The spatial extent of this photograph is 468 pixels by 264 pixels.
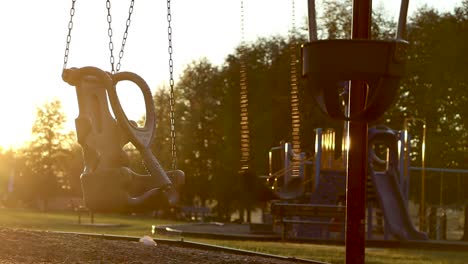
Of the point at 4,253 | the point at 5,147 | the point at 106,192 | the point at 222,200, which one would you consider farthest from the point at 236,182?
the point at 5,147

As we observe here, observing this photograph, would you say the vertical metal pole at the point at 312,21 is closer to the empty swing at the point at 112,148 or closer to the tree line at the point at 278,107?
the empty swing at the point at 112,148

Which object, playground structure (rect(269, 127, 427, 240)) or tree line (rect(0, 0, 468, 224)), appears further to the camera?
tree line (rect(0, 0, 468, 224))

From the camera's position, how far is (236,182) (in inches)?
2046

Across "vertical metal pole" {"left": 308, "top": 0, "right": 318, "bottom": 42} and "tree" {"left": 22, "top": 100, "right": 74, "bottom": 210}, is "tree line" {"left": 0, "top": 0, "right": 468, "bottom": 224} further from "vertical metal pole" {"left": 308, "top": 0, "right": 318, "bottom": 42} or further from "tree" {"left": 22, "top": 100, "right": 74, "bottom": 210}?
"vertical metal pole" {"left": 308, "top": 0, "right": 318, "bottom": 42}

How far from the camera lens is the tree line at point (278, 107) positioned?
42.6 m

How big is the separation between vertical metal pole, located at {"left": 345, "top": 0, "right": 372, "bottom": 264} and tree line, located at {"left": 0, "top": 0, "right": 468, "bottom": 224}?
1077 inches

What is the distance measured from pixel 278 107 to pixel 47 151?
4111 cm

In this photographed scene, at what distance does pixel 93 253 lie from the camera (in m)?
12.9

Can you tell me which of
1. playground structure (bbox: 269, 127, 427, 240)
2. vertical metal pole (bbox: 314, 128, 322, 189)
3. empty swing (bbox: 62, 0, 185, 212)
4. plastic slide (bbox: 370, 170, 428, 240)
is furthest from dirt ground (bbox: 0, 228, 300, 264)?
vertical metal pole (bbox: 314, 128, 322, 189)

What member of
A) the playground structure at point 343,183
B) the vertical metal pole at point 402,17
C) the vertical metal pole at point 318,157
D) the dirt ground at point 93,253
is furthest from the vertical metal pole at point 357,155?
the vertical metal pole at point 318,157

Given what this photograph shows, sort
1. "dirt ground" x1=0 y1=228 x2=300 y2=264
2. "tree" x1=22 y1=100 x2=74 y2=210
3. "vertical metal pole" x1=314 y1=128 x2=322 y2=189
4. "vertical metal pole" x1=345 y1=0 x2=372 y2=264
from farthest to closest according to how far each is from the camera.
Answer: "tree" x1=22 y1=100 x2=74 y2=210 → "vertical metal pole" x1=314 y1=128 x2=322 y2=189 → "dirt ground" x1=0 y1=228 x2=300 y2=264 → "vertical metal pole" x1=345 y1=0 x2=372 y2=264

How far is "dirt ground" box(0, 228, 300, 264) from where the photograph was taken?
1229cm

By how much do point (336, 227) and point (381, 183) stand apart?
1.80 meters

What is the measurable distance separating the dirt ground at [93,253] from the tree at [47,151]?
66396mm
